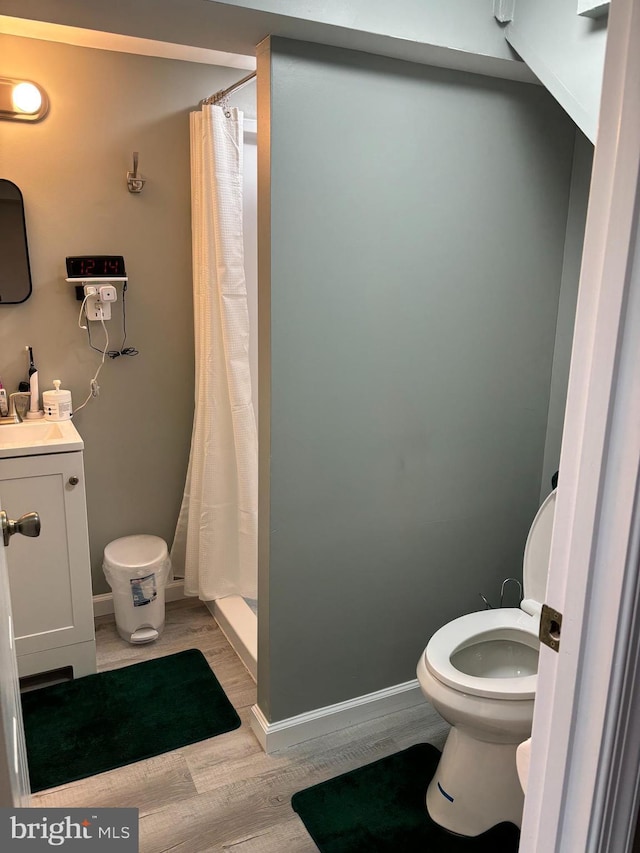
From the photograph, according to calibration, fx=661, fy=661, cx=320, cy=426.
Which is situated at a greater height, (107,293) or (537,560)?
(107,293)

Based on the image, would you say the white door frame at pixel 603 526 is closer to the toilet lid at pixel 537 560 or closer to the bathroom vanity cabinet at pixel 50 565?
the toilet lid at pixel 537 560

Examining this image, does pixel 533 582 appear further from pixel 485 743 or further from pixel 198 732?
pixel 198 732

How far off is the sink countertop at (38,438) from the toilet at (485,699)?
1.43 meters

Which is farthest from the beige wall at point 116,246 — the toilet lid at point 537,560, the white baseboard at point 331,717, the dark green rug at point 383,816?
the toilet lid at point 537,560

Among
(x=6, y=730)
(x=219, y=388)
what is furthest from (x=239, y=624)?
(x=6, y=730)

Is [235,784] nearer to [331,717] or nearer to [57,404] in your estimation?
[331,717]

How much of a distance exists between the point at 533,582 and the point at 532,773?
3.91ft

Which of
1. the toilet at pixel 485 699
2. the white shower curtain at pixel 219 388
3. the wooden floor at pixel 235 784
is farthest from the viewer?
the white shower curtain at pixel 219 388

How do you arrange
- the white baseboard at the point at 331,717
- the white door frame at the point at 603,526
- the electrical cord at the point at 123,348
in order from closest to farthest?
1. the white door frame at the point at 603,526
2. the white baseboard at the point at 331,717
3. the electrical cord at the point at 123,348

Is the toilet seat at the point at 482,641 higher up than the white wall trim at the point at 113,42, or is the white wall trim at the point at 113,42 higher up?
the white wall trim at the point at 113,42

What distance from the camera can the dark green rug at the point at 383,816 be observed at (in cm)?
185

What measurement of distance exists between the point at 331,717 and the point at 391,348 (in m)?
1.29

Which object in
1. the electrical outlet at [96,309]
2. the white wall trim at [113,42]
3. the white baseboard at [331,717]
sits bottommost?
the white baseboard at [331,717]

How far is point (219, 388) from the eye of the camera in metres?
2.76
